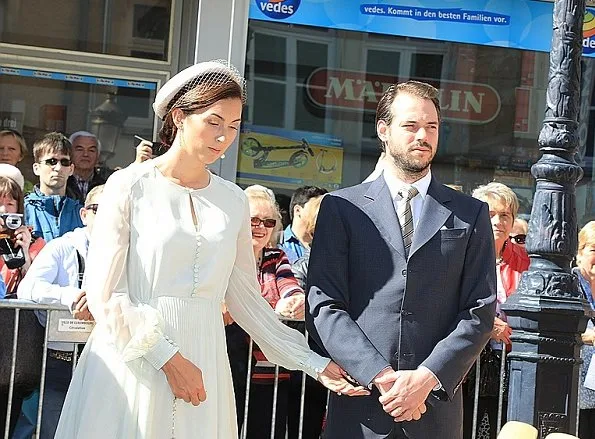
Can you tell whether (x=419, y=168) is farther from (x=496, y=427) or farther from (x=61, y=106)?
(x=61, y=106)

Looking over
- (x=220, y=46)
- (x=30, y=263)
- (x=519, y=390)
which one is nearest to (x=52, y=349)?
(x=30, y=263)

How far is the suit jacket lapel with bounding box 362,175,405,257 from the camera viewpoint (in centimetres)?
446

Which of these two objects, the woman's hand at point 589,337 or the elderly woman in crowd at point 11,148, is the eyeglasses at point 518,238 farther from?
the elderly woman in crowd at point 11,148

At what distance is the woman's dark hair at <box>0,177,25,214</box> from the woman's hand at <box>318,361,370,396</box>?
9.97 ft

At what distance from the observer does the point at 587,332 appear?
22.6ft

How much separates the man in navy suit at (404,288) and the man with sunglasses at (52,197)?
348cm

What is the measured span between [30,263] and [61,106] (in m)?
3.67

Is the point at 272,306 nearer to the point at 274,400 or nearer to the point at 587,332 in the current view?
the point at 274,400

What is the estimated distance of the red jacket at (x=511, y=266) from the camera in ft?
23.4

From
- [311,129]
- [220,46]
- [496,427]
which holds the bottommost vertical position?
[496,427]

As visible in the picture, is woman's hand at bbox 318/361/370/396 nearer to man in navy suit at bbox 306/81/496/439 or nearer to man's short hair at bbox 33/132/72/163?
man in navy suit at bbox 306/81/496/439

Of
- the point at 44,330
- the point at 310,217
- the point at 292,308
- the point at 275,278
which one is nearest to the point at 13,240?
the point at 44,330

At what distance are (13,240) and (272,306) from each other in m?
1.57

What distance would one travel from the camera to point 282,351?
4496mm
